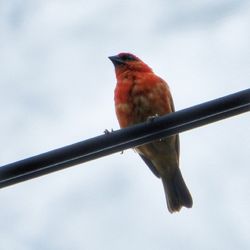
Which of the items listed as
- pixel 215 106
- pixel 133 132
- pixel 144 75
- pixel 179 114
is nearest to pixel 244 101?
pixel 215 106

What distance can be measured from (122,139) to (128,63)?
15.6ft

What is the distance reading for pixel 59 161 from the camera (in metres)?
3.51

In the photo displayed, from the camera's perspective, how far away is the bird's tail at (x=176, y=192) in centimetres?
838

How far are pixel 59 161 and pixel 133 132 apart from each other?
21.1 inches

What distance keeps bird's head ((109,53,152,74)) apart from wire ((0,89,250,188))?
4.44 meters

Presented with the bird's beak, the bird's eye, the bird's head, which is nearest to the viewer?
the bird's head

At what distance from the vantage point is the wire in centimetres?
348

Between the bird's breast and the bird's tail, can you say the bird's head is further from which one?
the bird's tail

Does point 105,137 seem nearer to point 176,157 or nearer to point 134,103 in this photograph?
point 134,103

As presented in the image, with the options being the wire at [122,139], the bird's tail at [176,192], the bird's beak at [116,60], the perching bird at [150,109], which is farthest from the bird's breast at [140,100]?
the wire at [122,139]

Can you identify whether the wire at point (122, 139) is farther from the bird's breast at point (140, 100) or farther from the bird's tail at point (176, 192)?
the bird's tail at point (176, 192)

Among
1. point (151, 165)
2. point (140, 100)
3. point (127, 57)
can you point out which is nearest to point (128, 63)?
point (127, 57)

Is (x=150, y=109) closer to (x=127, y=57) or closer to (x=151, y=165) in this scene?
(x=151, y=165)

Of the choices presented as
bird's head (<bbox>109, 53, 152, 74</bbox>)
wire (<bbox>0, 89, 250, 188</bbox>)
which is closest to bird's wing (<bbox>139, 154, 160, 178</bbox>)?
bird's head (<bbox>109, 53, 152, 74</bbox>)
